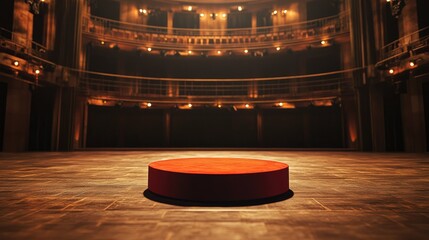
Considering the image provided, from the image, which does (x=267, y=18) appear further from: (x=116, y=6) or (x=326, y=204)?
(x=326, y=204)

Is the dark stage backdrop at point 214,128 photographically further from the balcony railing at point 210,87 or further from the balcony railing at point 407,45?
the balcony railing at point 407,45

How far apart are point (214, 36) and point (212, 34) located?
1374mm

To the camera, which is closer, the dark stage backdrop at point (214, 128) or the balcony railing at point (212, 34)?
the balcony railing at point (212, 34)

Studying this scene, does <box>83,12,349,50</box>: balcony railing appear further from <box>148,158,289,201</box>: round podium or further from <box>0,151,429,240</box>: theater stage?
<box>148,158,289,201</box>: round podium

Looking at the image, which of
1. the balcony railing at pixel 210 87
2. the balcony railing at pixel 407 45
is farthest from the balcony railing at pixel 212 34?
the balcony railing at pixel 407 45

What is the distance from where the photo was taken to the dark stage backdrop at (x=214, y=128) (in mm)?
15359

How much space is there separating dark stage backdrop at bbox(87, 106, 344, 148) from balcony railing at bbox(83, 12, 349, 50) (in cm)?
421

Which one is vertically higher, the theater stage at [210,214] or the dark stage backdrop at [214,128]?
the dark stage backdrop at [214,128]

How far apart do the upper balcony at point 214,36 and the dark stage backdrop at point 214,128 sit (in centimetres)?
397

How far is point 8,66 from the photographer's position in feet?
32.1

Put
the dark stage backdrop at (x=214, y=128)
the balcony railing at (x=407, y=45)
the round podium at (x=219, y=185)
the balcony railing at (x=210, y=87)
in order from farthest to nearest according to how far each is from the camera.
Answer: the dark stage backdrop at (x=214, y=128)
the balcony railing at (x=210, y=87)
the balcony railing at (x=407, y=45)
the round podium at (x=219, y=185)

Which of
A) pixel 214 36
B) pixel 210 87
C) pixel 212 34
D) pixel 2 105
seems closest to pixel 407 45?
pixel 214 36

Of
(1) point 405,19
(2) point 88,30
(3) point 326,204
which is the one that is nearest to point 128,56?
(2) point 88,30

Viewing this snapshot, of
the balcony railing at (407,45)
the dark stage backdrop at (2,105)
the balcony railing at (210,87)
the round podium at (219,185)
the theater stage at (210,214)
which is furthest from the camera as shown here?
the balcony railing at (210,87)
